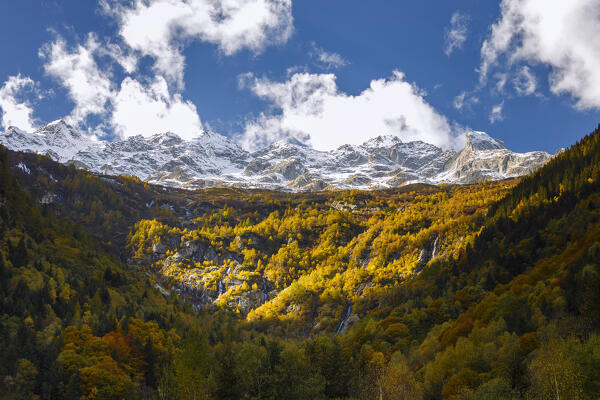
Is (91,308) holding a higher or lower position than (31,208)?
lower

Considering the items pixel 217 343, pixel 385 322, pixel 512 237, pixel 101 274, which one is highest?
pixel 512 237

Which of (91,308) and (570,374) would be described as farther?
(91,308)

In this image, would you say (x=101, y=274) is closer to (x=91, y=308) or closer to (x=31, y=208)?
(x=91, y=308)

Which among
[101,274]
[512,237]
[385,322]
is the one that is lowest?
[385,322]

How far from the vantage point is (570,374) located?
4225cm

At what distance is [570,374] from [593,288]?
86.1 ft

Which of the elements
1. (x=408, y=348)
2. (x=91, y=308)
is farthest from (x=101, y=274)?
(x=408, y=348)

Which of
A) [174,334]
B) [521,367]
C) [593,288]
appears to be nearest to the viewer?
[521,367]

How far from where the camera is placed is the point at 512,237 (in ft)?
437

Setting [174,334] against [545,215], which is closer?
[174,334]

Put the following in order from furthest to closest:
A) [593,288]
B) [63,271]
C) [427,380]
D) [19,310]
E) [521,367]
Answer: [63,271]
[19,310]
[427,380]
[593,288]
[521,367]

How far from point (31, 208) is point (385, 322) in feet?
468

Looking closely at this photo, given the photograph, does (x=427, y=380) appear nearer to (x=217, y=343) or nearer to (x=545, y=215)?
(x=217, y=343)

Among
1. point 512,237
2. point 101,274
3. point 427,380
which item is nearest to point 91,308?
point 101,274
